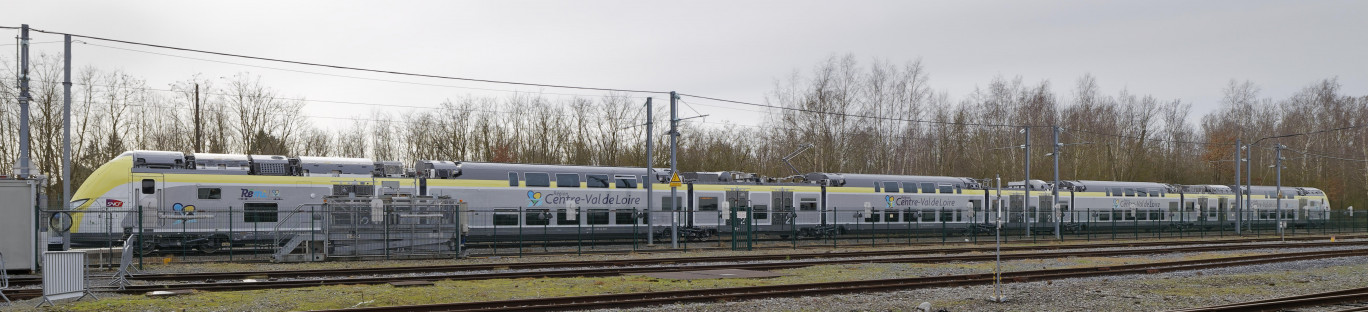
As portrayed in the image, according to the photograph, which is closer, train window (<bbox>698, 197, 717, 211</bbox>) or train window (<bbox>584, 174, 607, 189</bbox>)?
train window (<bbox>584, 174, 607, 189</bbox>)

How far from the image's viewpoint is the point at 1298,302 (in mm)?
16172

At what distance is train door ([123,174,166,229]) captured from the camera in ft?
92.4

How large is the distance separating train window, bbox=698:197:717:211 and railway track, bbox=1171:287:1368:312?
80.9ft

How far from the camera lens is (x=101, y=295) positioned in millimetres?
17094

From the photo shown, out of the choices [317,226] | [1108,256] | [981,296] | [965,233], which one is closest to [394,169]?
[317,226]

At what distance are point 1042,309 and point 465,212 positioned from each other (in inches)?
732

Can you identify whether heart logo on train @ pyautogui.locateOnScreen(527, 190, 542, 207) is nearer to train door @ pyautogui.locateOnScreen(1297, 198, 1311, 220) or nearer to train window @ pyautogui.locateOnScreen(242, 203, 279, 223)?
train window @ pyautogui.locateOnScreen(242, 203, 279, 223)

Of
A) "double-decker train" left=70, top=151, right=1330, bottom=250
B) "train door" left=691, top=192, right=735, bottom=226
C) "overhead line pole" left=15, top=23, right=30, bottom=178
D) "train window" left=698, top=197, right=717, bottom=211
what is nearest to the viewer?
"overhead line pole" left=15, top=23, right=30, bottom=178

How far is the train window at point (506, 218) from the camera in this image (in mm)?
33750

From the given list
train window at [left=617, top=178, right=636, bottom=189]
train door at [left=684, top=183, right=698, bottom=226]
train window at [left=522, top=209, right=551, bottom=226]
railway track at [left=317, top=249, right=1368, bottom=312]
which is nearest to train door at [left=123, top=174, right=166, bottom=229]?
train window at [left=522, top=209, right=551, bottom=226]

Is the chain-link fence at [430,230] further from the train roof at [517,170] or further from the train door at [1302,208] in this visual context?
the train door at [1302,208]

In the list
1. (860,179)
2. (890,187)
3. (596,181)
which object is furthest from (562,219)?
(890,187)

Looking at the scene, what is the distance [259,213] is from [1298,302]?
2739 centimetres

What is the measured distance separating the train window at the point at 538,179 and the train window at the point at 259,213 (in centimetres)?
863
